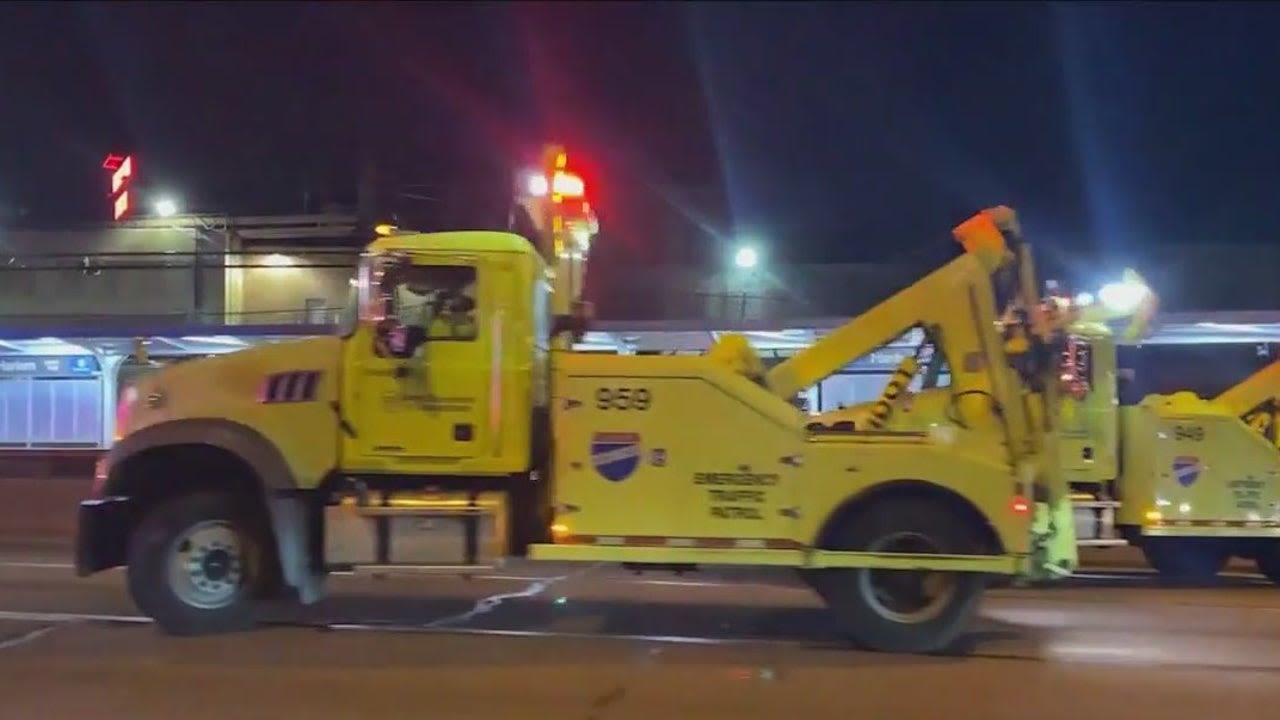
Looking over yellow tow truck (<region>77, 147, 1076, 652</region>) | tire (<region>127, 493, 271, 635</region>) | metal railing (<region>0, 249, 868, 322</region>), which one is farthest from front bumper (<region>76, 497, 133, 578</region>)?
metal railing (<region>0, 249, 868, 322</region>)

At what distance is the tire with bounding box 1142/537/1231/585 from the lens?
14.1 m

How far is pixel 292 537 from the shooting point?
903 cm

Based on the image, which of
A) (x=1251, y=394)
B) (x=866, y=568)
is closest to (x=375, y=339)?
(x=866, y=568)

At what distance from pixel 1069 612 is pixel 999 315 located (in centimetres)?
320

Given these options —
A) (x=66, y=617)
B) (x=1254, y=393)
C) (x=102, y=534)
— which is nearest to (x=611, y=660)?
(x=102, y=534)

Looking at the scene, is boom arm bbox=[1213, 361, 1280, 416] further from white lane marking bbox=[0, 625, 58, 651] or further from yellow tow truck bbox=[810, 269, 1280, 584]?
white lane marking bbox=[0, 625, 58, 651]

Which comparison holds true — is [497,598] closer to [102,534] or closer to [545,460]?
[545,460]

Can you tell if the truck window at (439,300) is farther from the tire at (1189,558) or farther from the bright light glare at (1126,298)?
the tire at (1189,558)

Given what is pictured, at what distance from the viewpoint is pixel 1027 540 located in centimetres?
872

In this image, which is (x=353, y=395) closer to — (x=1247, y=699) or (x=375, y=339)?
(x=375, y=339)

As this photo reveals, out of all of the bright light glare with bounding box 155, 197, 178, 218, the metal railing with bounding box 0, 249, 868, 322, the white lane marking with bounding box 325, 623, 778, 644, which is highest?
the bright light glare with bounding box 155, 197, 178, 218

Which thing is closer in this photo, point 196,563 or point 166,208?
point 196,563

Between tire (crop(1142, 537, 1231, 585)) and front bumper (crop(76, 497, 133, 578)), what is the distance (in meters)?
10.0

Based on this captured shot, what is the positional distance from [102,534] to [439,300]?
2935 millimetres
